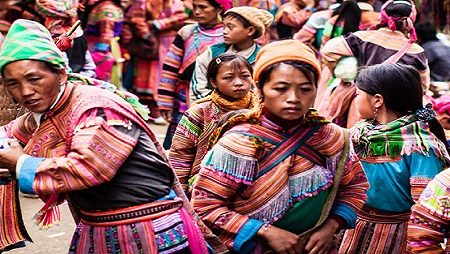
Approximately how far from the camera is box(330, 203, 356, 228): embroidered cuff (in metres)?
3.60

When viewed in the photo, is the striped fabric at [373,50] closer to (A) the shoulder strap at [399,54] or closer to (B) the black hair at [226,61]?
(A) the shoulder strap at [399,54]

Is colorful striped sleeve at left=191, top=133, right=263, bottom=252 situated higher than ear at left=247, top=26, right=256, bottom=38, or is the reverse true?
colorful striped sleeve at left=191, top=133, right=263, bottom=252

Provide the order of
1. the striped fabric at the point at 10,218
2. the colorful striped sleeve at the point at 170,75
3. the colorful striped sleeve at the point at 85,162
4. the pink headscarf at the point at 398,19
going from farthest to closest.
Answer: the colorful striped sleeve at the point at 170,75, the pink headscarf at the point at 398,19, the striped fabric at the point at 10,218, the colorful striped sleeve at the point at 85,162

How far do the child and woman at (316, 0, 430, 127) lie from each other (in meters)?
0.75

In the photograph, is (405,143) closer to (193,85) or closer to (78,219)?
(78,219)

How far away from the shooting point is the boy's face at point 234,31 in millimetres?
6523

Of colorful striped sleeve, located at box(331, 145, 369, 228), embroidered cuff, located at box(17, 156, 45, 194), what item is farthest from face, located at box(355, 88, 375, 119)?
embroidered cuff, located at box(17, 156, 45, 194)

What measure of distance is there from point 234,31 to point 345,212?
3161 millimetres

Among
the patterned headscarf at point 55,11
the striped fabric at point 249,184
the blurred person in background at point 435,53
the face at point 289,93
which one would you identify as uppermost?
the face at point 289,93

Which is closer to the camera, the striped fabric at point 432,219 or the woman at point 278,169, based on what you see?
the striped fabric at point 432,219

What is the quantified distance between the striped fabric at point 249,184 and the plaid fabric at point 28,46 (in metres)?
0.77

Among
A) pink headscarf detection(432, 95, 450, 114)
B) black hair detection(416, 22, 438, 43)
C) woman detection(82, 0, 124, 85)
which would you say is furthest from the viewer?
black hair detection(416, 22, 438, 43)

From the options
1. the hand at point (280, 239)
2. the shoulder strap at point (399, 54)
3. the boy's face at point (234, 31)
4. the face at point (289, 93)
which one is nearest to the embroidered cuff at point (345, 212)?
the hand at point (280, 239)

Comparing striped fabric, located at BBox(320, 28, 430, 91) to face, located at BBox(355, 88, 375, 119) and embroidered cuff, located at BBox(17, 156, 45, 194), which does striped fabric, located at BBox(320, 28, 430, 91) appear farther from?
embroidered cuff, located at BBox(17, 156, 45, 194)
